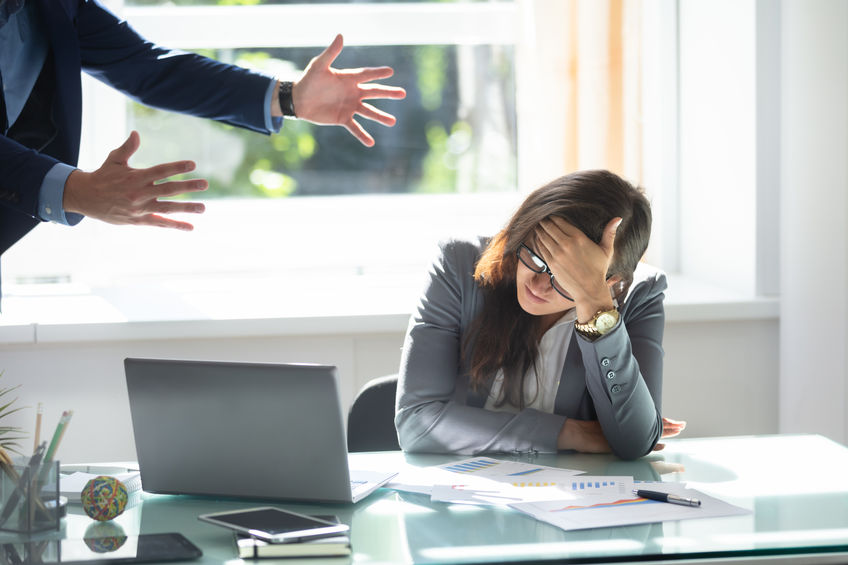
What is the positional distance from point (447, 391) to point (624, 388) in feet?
1.15

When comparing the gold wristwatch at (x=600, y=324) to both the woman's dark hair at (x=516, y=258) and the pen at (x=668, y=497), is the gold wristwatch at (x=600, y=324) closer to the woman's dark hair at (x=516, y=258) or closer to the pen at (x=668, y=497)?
the woman's dark hair at (x=516, y=258)

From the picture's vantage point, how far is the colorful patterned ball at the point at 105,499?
1342 mm

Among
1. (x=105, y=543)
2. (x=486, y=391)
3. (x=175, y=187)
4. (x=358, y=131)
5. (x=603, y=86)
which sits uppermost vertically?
(x=603, y=86)

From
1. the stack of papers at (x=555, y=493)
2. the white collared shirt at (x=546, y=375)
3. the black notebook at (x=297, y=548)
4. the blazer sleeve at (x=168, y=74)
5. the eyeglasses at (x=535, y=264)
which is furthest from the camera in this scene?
the blazer sleeve at (x=168, y=74)

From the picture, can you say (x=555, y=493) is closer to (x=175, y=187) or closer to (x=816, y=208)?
Result: (x=175, y=187)

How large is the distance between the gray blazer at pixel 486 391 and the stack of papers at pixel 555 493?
12 cm

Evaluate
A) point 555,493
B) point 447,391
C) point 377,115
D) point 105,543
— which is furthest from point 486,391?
point 105,543

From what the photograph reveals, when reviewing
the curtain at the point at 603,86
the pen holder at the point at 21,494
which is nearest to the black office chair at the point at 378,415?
the pen holder at the point at 21,494

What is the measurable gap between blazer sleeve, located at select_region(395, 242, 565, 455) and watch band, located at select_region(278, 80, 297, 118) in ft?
1.60

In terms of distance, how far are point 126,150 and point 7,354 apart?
51.7 inches

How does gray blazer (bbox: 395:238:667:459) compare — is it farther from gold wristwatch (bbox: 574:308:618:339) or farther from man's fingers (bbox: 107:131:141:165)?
man's fingers (bbox: 107:131:141:165)

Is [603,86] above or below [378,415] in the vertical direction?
above

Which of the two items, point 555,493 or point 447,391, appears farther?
point 447,391

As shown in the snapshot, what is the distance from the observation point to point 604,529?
4.11ft
